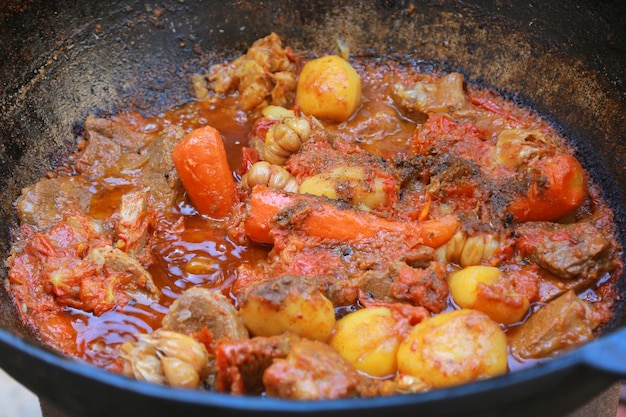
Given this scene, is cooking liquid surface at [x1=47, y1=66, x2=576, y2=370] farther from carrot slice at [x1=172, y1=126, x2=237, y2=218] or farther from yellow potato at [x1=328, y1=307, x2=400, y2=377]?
yellow potato at [x1=328, y1=307, x2=400, y2=377]

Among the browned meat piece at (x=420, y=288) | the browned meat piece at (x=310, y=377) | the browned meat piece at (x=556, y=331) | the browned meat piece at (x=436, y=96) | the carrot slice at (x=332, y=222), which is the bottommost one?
the browned meat piece at (x=556, y=331)

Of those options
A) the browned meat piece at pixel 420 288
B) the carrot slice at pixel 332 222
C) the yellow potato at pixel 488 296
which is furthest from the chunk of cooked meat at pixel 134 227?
the yellow potato at pixel 488 296

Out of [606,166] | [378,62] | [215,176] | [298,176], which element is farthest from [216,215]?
[606,166]

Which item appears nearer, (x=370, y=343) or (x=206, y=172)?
(x=370, y=343)

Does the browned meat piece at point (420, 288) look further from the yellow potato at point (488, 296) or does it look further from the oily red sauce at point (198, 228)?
the oily red sauce at point (198, 228)

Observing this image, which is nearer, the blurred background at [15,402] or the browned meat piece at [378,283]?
the browned meat piece at [378,283]

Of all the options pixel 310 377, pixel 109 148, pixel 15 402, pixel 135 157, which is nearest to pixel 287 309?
pixel 310 377

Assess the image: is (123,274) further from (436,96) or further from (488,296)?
(436,96)
